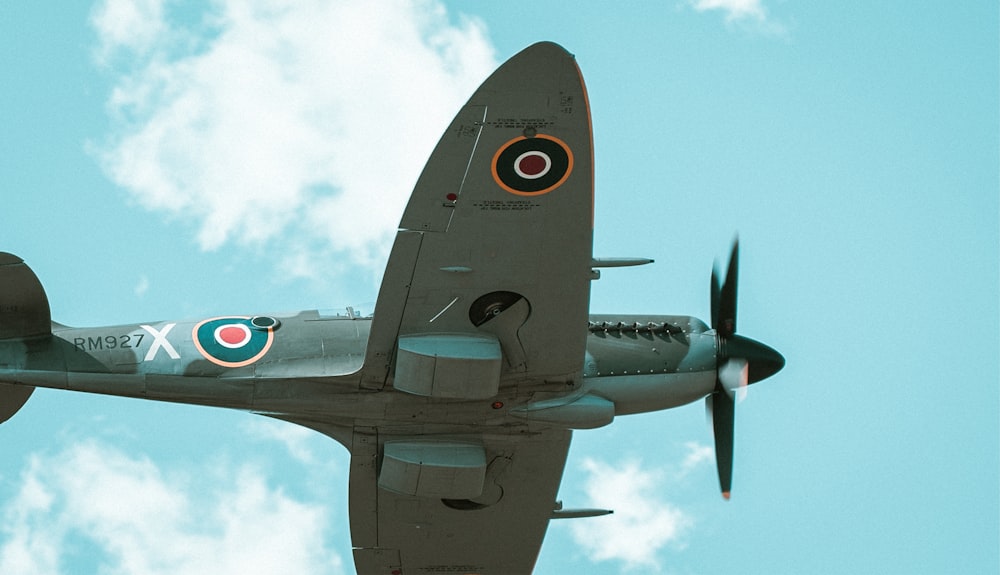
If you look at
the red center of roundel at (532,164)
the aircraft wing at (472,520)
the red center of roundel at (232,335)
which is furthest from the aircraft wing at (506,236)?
the aircraft wing at (472,520)

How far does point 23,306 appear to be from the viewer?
14.2m

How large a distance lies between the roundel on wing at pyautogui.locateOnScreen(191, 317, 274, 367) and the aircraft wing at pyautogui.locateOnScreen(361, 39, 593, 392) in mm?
1198

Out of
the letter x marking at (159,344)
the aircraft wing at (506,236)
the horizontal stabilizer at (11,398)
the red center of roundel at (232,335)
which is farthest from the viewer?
the horizontal stabilizer at (11,398)

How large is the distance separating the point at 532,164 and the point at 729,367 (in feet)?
13.1

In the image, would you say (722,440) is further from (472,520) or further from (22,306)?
(22,306)

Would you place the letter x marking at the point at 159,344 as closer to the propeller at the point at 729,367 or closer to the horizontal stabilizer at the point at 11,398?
the horizontal stabilizer at the point at 11,398

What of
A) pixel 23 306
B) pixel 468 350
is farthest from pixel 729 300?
pixel 23 306

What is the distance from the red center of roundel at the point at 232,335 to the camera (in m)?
14.7

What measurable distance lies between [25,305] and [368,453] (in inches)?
161

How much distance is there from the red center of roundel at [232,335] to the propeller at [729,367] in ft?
17.3

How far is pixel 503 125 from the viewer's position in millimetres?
12836

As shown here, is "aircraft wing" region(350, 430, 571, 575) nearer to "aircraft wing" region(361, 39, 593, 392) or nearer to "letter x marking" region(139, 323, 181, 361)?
"aircraft wing" region(361, 39, 593, 392)

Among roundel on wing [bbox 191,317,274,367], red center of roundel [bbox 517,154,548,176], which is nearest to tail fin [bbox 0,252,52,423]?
roundel on wing [bbox 191,317,274,367]

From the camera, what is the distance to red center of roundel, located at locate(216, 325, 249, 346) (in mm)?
14664
